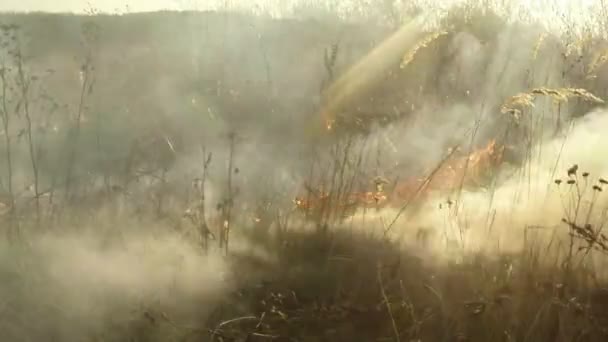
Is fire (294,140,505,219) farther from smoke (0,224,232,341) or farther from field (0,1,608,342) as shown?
smoke (0,224,232,341)

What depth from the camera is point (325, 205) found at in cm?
310

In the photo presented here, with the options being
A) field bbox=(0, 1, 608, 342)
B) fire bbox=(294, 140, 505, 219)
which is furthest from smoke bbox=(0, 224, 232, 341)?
fire bbox=(294, 140, 505, 219)

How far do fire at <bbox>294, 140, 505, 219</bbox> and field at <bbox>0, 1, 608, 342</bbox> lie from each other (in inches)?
0.5

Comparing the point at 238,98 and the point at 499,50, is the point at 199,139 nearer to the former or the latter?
the point at 238,98

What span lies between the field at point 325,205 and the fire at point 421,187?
0.01 m

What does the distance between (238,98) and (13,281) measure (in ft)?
10.4

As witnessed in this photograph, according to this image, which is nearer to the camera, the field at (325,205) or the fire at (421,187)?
the field at (325,205)

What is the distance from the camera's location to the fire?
3115 mm

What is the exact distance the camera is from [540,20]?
572 cm

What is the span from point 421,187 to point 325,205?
16.2 inches

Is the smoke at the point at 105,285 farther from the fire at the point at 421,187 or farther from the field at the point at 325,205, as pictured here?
the fire at the point at 421,187

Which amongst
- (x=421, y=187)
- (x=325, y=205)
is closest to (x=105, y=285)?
(x=325, y=205)

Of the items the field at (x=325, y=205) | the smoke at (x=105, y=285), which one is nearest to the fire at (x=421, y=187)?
the field at (x=325, y=205)

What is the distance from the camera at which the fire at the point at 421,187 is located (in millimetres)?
3115
